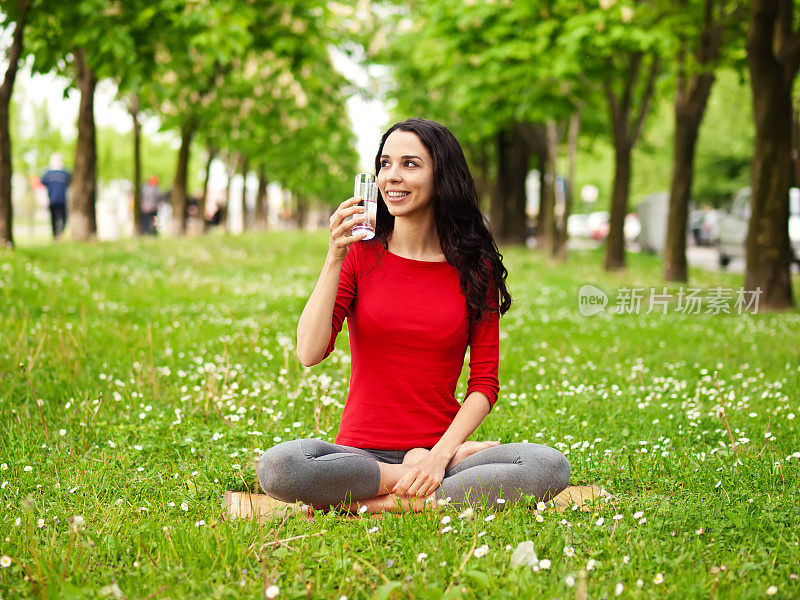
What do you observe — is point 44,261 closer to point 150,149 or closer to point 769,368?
point 769,368

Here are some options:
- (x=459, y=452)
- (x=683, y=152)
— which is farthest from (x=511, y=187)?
(x=459, y=452)

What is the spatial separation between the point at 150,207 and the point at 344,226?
29815 mm

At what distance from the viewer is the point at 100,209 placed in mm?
30969

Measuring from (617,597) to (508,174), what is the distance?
30019 mm

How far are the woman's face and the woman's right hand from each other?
39 cm

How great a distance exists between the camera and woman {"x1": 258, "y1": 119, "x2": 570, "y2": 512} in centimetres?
401

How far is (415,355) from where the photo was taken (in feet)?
13.6

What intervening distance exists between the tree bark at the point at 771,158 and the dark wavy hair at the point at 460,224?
9.83 m

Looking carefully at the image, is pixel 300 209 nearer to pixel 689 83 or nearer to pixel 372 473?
pixel 689 83

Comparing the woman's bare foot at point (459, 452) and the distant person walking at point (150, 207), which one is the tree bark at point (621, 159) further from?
the distant person walking at point (150, 207)

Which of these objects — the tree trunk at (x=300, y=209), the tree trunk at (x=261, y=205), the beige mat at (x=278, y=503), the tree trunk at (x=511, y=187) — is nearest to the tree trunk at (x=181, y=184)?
the tree trunk at (x=511, y=187)

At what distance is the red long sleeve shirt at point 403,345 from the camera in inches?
162

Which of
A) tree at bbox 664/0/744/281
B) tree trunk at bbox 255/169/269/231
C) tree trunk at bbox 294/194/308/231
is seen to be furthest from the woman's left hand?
tree trunk at bbox 294/194/308/231

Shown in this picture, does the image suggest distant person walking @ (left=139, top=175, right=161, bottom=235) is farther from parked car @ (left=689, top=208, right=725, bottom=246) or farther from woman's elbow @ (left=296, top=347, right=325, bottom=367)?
woman's elbow @ (left=296, top=347, right=325, bottom=367)
